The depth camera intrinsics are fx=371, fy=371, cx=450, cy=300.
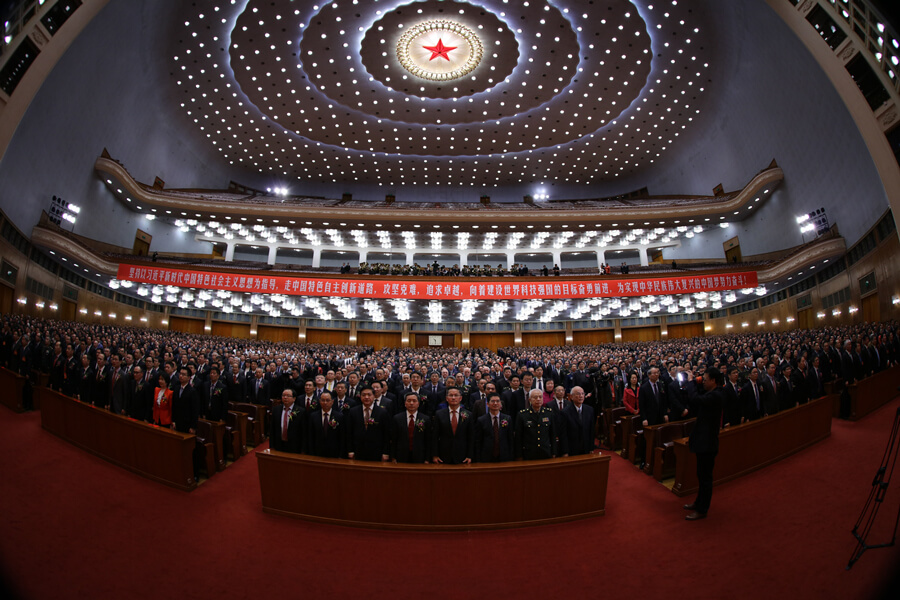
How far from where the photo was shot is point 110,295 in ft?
65.5

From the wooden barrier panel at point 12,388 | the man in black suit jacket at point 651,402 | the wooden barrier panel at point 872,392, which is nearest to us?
the man in black suit jacket at point 651,402

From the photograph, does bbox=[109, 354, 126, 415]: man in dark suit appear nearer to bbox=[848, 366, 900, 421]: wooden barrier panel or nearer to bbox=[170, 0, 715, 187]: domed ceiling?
bbox=[848, 366, 900, 421]: wooden barrier panel

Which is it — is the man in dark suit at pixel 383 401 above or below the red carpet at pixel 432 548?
above

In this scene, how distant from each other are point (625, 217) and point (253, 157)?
26817mm

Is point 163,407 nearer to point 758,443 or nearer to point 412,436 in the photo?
point 412,436

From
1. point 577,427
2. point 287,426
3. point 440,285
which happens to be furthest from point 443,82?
point 577,427

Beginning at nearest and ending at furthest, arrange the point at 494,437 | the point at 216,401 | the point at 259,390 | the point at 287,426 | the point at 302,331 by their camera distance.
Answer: the point at 494,437, the point at 287,426, the point at 216,401, the point at 259,390, the point at 302,331

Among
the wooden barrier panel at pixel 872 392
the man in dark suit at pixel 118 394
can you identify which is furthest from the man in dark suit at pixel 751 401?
Answer: the man in dark suit at pixel 118 394

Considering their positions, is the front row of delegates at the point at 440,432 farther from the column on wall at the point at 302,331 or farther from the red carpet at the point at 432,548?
the column on wall at the point at 302,331

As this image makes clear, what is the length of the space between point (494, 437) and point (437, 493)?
87 cm

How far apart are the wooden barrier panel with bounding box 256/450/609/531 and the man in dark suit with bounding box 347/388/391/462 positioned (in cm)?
42

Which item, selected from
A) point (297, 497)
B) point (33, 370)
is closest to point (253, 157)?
point (33, 370)

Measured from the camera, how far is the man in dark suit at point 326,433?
417 centimetres

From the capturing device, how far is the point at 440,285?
19.3 meters
